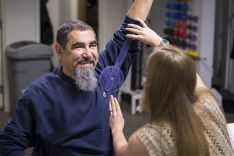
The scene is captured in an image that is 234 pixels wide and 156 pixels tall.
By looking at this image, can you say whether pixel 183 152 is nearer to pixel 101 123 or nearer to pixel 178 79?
pixel 178 79

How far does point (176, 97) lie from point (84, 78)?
42 centimetres

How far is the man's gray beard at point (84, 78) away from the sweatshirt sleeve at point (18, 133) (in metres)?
0.21

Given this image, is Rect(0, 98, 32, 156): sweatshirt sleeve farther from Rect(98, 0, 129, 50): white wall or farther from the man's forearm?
Rect(98, 0, 129, 50): white wall

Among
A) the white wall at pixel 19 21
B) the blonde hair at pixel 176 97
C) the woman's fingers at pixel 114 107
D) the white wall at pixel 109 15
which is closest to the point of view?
the blonde hair at pixel 176 97

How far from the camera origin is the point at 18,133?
1.68 meters

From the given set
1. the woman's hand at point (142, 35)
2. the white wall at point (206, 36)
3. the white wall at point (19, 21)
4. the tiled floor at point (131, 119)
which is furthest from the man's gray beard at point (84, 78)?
the white wall at point (19, 21)

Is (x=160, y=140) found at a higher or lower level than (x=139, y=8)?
lower

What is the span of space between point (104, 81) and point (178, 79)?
553 mm

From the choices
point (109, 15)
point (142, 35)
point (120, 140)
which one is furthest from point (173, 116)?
point (109, 15)

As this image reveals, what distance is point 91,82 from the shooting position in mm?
1775

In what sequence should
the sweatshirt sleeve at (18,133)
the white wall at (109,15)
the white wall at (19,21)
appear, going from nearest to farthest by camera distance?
1. the sweatshirt sleeve at (18,133)
2. the white wall at (19,21)
3. the white wall at (109,15)

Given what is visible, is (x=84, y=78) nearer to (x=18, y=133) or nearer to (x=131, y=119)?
(x=18, y=133)

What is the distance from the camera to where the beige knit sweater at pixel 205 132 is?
144 centimetres

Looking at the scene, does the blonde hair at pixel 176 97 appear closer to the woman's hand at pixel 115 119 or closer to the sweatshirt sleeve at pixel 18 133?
the woman's hand at pixel 115 119
